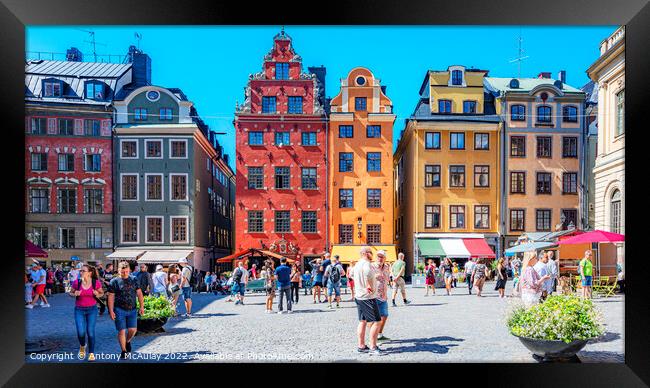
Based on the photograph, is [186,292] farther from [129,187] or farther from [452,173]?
[452,173]

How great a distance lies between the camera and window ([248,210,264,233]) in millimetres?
15188

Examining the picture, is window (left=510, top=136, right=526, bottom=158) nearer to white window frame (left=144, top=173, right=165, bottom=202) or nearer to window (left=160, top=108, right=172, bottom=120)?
window (left=160, top=108, right=172, bottom=120)

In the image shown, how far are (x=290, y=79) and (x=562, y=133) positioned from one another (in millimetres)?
7608

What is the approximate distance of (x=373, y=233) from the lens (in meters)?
14.6

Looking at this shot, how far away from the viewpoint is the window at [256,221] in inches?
598

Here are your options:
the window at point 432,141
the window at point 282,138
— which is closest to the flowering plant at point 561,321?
the window at point 432,141

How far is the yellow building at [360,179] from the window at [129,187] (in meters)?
5.71

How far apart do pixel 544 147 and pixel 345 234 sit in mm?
6091

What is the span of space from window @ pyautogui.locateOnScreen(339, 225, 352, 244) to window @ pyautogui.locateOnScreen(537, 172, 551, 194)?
18.3 ft

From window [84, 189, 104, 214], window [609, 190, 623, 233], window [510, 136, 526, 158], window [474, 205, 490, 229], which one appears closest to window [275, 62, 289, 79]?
window [84, 189, 104, 214]

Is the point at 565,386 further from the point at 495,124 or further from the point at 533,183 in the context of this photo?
the point at 495,124

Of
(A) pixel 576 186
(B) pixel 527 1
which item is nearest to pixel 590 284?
(A) pixel 576 186

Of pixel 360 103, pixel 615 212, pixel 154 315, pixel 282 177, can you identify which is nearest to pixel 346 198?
pixel 282 177

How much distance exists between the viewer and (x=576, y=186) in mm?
11078
